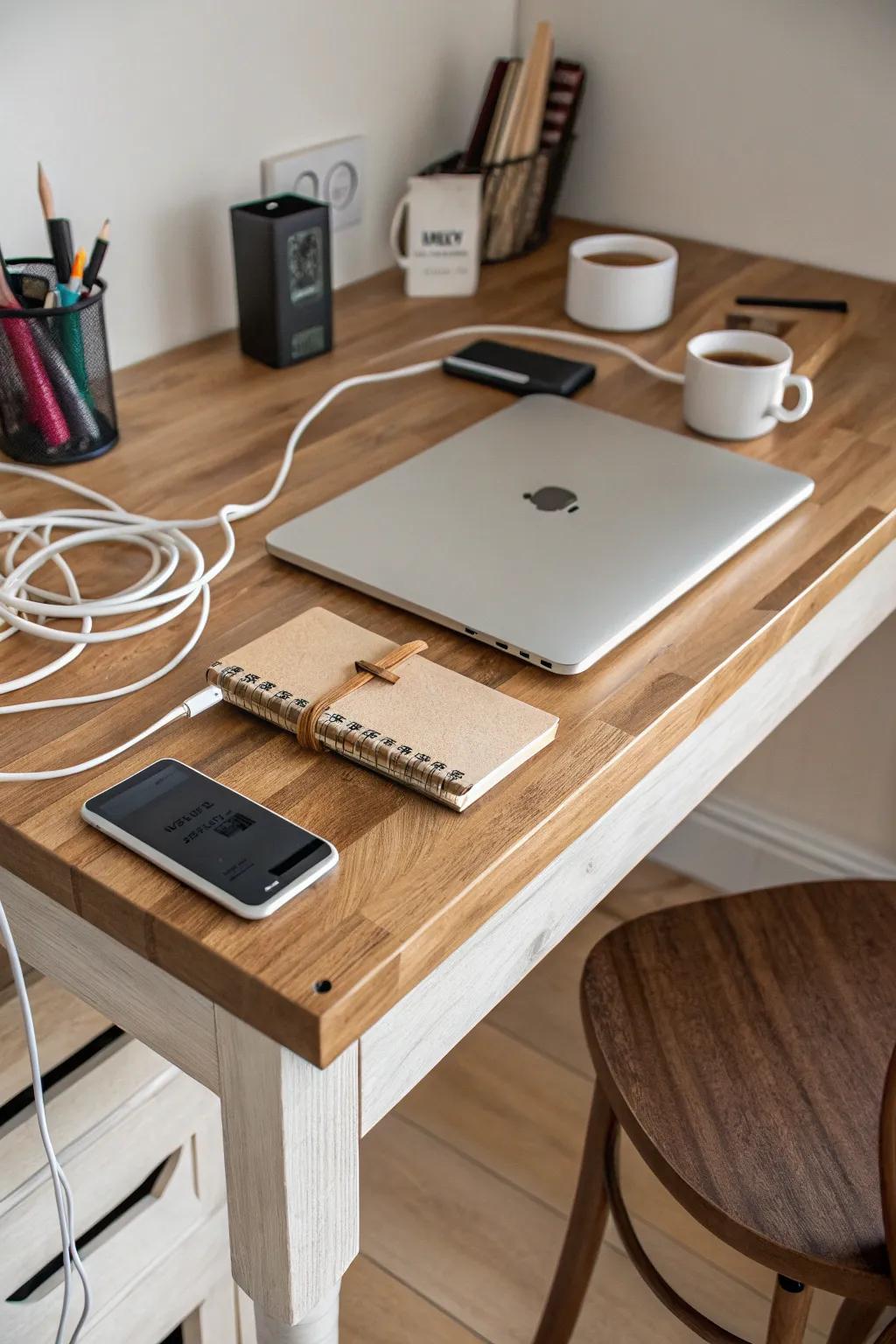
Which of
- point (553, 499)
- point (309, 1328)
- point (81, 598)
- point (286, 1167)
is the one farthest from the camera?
point (553, 499)

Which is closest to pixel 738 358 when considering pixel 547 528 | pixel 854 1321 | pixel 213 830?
pixel 547 528

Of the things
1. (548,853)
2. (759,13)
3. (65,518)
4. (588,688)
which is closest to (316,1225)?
(548,853)

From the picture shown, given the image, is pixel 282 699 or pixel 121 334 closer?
pixel 282 699

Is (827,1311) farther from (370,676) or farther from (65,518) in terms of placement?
(65,518)

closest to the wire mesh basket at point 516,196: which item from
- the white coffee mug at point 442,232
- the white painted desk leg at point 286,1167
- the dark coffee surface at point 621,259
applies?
the white coffee mug at point 442,232

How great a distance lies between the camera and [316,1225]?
0.70 meters

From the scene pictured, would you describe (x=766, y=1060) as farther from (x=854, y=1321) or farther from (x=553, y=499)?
(x=553, y=499)

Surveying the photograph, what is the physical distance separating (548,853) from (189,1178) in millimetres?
557

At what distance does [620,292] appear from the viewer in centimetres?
131

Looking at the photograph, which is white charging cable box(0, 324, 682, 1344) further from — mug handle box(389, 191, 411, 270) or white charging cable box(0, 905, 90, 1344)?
mug handle box(389, 191, 411, 270)

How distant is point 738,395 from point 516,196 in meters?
0.52

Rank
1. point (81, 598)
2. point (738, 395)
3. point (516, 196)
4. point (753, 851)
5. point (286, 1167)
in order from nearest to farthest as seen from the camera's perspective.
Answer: point (286, 1167) → point (81, 598) → point (738, 395) → point (516, 196) → point (753, 851)

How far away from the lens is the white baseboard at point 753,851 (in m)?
1.78

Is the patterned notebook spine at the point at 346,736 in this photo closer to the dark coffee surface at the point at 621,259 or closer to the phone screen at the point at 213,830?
the phone screen at the point at 213,830
